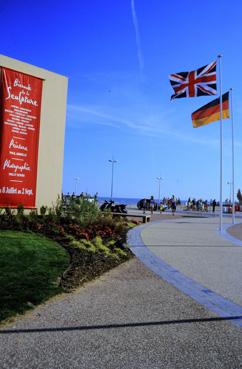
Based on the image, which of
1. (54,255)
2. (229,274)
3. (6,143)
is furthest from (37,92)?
(229,274)

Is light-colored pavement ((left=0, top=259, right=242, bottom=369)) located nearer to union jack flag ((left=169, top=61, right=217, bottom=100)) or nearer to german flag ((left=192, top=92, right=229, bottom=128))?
union jack flag ((left=169, top=61, right=217, bottom=100))

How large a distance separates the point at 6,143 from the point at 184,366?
10365mm

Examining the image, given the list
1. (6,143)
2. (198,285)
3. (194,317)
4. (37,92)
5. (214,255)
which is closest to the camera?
(194,317)

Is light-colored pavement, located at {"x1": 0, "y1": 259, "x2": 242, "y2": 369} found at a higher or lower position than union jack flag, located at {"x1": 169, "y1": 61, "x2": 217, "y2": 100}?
lower

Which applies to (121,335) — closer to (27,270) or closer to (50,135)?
(27,270)

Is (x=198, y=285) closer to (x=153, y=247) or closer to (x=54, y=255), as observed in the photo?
(x=54, y=255)

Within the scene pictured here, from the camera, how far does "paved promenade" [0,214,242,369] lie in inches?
151

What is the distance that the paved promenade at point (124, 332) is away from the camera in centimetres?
384

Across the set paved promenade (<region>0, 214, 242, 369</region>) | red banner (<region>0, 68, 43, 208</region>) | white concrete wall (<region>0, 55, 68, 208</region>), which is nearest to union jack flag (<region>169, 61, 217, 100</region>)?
white concrete wall (<region>0, 55, 68, 208</region>)

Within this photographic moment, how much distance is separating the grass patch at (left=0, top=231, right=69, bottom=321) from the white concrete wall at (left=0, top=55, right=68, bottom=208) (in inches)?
162

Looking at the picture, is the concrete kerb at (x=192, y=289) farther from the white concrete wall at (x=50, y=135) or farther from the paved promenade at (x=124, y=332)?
the white concrete wall at (x=50, y=135)

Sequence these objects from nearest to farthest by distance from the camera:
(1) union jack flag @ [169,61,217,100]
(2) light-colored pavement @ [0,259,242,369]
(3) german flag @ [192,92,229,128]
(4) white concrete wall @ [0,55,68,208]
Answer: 1. (2) light-colored pavement @ [0,259,242,369]
2. (4) white concrete wall @ [0,55,68,208]
3. (1) union jack flag @ [169,61,217,100]
4. (3) german flag @ [192,92,229,128]

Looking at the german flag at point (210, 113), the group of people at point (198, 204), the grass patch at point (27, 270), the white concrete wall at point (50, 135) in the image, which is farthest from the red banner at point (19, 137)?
the group of people at point (198, 204)

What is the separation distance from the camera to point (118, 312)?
17.5ft
